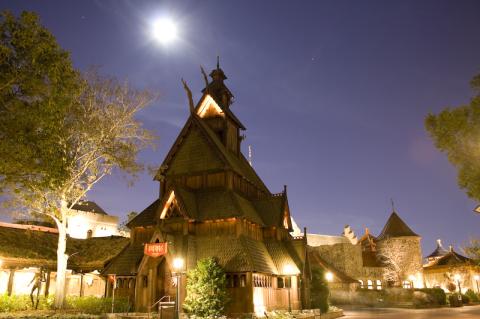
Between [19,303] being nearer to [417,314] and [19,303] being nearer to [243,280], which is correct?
[243,280]

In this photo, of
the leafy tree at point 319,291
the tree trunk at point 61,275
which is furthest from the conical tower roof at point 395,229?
the tree trunk at point 61,275

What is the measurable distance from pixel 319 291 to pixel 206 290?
1260 centimetres

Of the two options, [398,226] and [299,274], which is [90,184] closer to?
[299,274]

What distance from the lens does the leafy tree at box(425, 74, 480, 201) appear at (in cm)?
1947

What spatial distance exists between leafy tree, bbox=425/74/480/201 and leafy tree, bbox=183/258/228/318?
1414 cm

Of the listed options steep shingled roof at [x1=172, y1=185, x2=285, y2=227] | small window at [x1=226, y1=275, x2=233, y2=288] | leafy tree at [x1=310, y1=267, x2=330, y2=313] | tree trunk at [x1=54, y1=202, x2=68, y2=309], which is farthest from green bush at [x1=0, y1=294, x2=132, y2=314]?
leafy tree at [x1=310, y1=267, x2=330, y2=313]

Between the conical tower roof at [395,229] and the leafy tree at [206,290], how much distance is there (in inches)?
1899

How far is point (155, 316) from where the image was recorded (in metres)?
22.1

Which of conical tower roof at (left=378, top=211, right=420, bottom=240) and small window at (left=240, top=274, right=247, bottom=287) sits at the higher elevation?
conical tower roof at (left=378, top=211, right=420, bottom=240)

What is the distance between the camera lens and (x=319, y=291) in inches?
1247

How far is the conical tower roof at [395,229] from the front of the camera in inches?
2506

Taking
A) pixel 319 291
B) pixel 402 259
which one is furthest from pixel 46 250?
pixel 402 259

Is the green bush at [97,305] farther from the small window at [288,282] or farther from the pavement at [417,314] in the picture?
the pavement at [417,314]

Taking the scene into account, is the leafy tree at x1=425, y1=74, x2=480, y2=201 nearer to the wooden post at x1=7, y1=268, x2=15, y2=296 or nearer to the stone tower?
the wooden post at x1=7, y1=268, x2=15, y2=296
